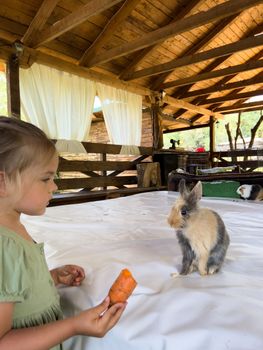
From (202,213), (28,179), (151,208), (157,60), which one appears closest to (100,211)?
(151,208)

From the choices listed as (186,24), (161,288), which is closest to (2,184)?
(161,288)

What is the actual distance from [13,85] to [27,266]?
137 inches

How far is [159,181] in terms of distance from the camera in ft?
16.5

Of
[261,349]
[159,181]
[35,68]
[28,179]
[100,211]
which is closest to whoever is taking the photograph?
[261,349]

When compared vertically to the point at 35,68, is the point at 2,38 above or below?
above

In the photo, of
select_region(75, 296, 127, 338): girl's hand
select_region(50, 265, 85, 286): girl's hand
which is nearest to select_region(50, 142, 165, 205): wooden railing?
select_region(50, 265, 85, 286): girl's hand

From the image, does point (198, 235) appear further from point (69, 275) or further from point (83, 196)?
point (83, 196)

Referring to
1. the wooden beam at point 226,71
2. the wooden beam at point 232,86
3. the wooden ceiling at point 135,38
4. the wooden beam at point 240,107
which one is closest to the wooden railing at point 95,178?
the wooden ceiling at point 135,38

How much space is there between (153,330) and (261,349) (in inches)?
6.9

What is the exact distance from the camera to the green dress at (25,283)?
17.9 inches

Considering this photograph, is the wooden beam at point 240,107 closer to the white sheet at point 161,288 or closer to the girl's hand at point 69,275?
the white sheet at point 161,288

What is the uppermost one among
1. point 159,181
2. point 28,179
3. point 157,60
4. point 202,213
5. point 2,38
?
point 157,60

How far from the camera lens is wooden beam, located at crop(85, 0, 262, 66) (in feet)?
9.20

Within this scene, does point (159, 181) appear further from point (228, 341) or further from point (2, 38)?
point (228, 341)
